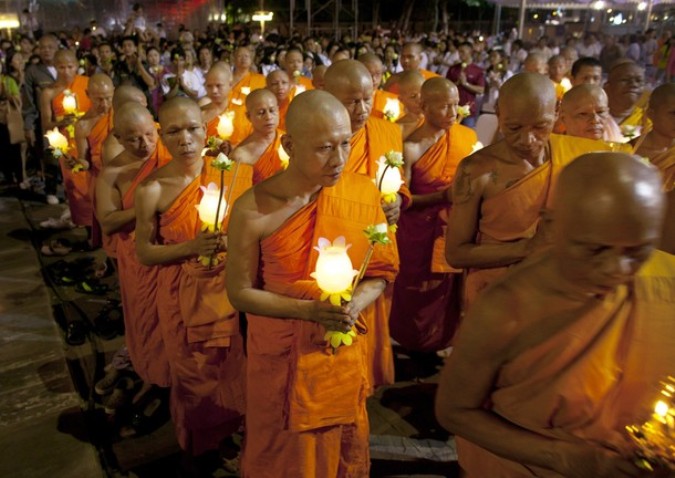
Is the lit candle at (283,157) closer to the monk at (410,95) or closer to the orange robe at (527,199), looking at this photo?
the orange robe at (527,199)

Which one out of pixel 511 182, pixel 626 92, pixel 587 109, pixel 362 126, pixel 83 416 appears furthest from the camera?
pixel 626 92

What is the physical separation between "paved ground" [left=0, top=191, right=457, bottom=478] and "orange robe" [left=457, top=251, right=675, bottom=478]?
79.3 inches

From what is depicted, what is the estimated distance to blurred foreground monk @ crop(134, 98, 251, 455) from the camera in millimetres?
3213

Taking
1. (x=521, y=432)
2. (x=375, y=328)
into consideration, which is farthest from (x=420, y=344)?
(x=521, y=432)

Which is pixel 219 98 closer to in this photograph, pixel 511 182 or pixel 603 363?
pixel 511 182

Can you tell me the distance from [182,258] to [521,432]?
214cm

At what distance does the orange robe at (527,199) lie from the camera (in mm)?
2781

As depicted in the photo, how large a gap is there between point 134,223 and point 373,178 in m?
1.60

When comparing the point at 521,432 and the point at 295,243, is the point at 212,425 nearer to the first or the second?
the point at 295,243

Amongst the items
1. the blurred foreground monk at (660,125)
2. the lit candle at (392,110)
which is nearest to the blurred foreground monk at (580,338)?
the blurred foreground monk at (660,125)

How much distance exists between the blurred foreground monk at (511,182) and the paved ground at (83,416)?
4.11 feet

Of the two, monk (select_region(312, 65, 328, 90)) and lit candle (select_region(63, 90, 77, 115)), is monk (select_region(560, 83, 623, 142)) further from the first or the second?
lit candle (select_region(63, 90, 77, 115))

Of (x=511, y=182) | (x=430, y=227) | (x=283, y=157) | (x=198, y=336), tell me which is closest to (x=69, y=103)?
(x=283, y=157)

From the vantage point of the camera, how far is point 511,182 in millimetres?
2908
